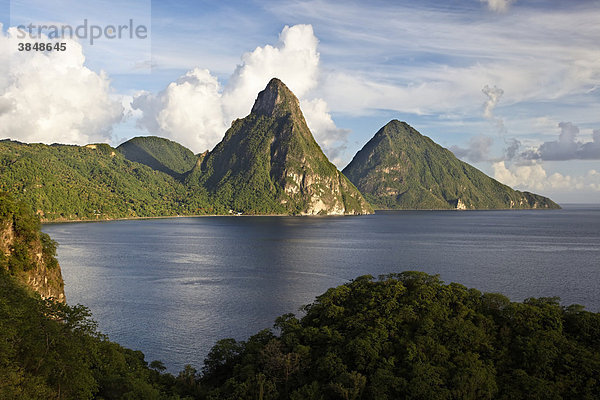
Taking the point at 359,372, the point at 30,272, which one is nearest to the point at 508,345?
the point at 359,372

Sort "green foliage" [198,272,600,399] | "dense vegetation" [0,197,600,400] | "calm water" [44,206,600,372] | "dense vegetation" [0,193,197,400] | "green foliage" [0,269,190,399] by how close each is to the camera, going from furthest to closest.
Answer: "calm water" [44,206,600,372] → "green foliage" [198,272,600,399] → "dense vegetation" [0,197,600,400] → "dense vegetation" [0,193,197,400] → "green foliage" [0,269,190,399]

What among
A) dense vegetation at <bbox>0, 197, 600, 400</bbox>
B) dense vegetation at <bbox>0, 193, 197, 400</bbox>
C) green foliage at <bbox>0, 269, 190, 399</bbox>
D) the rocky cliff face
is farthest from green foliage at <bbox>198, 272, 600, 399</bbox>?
the rocky cliff face

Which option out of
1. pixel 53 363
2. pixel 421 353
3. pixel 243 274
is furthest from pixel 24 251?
pixel 421 353

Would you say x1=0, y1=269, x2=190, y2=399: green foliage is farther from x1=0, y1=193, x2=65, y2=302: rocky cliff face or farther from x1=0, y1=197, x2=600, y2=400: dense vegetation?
x1=0, y1=193, x2=65, y2=302: rocky cliff face

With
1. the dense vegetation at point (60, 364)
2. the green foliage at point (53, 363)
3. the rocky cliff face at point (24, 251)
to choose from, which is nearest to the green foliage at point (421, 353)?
the dense vegetation at point (60, 364)

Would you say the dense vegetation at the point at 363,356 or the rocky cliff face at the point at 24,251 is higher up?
the rocky cliff face at the point at 24,251

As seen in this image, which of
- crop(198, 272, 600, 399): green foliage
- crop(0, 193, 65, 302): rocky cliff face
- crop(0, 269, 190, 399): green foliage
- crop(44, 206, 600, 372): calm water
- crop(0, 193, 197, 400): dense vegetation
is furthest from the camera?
crop(44, 206, 600, 372): calm water

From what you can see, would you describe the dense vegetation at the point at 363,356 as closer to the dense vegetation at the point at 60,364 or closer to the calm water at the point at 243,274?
the dense vegetation at the point at 60,364
